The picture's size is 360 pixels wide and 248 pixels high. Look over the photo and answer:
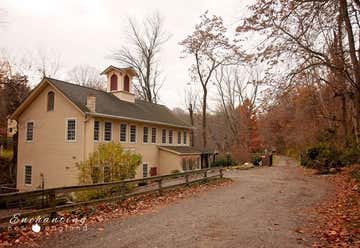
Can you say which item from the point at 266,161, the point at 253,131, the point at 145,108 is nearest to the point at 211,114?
the point at 253,131

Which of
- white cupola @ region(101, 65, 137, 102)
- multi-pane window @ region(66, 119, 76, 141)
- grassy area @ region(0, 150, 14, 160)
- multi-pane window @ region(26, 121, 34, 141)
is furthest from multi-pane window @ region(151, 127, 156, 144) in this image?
grassy area @ region(0, 150, 14, 160)

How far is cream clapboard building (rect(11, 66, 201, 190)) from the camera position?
20.6 metres

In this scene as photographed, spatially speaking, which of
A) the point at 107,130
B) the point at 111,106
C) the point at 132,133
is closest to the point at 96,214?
the point at 107,130

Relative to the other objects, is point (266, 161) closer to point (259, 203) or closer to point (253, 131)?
point (253, 131)

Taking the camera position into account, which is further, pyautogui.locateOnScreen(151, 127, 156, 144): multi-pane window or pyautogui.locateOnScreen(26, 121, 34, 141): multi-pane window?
pyautogui.locateOnScreen(151, 127, 156, 144): multi-pane window

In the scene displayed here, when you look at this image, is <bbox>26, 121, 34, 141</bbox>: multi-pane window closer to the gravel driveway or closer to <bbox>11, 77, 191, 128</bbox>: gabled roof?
<bbox>11, 77, 191, 128</bbox>: gabled roof

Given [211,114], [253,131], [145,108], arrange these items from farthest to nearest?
[211,114] < [253,131] < [145,108]

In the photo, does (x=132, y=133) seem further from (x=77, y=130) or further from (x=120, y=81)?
(x=120, y=81)

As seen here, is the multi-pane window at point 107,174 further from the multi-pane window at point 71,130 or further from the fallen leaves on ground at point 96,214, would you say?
the multi-pane window at point 71,130

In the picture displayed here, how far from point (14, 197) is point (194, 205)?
5.36m

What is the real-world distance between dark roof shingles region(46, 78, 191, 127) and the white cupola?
64 cm

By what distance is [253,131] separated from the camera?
48375mm

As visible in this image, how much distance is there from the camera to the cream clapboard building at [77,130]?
67.6 feet

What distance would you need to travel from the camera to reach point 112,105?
930 inches
